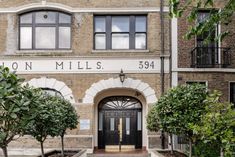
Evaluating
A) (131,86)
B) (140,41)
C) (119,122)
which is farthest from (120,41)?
(119,122)

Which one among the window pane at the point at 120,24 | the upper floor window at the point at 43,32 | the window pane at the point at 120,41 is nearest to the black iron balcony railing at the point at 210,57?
the window pane at the point at 120,41

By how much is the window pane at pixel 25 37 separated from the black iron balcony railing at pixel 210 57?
321 inches

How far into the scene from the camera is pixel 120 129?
24.5 metres

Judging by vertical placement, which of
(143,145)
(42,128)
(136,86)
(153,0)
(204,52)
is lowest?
(143,145)

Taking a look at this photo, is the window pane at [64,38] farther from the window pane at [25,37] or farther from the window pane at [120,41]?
the window pane at [120,41]

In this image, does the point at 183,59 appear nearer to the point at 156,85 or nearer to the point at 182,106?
the point at 156,85

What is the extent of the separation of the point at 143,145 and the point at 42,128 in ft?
31.9

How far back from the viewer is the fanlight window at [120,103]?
24.7 m

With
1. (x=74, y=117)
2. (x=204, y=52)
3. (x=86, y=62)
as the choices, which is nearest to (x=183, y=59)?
(x=204, y=52)

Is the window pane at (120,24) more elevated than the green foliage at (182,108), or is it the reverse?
the window pane at (120,24)

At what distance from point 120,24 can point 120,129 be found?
5.48m

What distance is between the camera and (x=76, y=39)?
23188mm

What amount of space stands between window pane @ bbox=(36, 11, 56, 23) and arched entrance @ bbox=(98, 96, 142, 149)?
4.99 metres

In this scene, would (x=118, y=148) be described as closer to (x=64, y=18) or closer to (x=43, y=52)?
(x=43, y=52)
